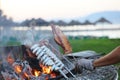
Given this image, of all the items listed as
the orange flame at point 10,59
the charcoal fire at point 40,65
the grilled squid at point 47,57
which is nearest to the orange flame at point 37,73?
the charcoal fire at point 40,65

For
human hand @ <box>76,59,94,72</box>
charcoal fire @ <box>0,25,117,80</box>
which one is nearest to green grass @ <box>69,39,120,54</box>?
charcoal fire @ <box>0,25,117,80</box>

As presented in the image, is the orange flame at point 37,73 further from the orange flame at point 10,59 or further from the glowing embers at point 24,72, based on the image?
the orange flame at point 10,59

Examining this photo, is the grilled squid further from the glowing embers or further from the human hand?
the human hand

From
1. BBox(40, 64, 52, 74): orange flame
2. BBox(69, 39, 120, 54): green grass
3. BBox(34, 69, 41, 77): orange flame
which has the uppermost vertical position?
BBox(40, 64, 52, 74): orange flame

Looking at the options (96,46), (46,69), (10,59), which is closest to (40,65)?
(46,69)

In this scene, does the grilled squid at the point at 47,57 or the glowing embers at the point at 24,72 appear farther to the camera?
the grilled squid at the point at 47,57

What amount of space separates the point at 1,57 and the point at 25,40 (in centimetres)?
58

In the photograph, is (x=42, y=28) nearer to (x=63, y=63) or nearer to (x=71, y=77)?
(x=63, y=63)

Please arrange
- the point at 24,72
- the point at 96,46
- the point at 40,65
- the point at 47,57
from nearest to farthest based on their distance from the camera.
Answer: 1. the point at 24,72
2. the point at 47,57
3. the point at 40,65
4. the point at 96,46

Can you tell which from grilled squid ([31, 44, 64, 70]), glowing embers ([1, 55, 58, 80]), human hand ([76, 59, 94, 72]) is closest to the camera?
human hand ([76, 59, 94, 72])

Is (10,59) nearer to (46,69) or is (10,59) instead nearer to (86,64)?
(46,69)

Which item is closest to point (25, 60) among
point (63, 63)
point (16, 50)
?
point (16, 50)

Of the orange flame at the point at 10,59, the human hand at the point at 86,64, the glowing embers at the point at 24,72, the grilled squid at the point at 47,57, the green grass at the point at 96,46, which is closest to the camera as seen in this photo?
the human hand at the point at 86,64

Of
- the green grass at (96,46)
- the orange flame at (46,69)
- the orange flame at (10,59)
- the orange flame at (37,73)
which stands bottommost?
the green grass at (96,46)
